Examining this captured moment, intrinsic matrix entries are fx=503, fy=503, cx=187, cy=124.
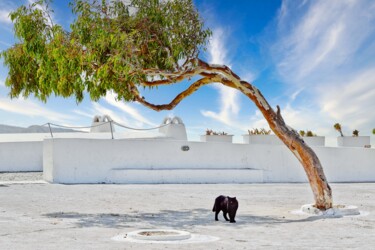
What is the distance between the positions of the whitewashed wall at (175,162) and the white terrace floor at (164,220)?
3084 mm

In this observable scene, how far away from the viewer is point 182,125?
28750mm

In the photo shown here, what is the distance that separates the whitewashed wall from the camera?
22156mm

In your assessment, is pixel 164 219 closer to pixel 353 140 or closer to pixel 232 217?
pixel 232 217

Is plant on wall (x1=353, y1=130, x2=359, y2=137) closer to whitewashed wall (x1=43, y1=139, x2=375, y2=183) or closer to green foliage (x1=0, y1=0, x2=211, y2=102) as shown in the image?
whitewashed wall (x1=43, y1=139, x2=375, y2=183)

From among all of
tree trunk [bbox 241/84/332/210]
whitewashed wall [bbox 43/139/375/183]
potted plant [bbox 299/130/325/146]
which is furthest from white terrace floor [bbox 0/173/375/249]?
potted plant [bbox 299/130/325/146]

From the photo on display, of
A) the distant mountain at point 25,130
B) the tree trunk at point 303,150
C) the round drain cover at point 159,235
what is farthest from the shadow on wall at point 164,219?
the distant mountain at point 25,130

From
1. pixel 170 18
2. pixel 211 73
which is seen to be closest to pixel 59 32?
pixel 170 18

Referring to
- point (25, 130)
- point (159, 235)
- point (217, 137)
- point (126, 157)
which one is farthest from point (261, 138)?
point (159, 235)

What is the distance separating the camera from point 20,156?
89.4 ft

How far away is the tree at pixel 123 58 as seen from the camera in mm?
12016

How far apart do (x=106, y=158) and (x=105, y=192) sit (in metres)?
4.86

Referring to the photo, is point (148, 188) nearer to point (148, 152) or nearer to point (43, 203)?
point (148, 152)

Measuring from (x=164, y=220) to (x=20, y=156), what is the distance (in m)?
18.2

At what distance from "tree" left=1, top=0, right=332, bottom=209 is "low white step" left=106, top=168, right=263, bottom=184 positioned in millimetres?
9236
